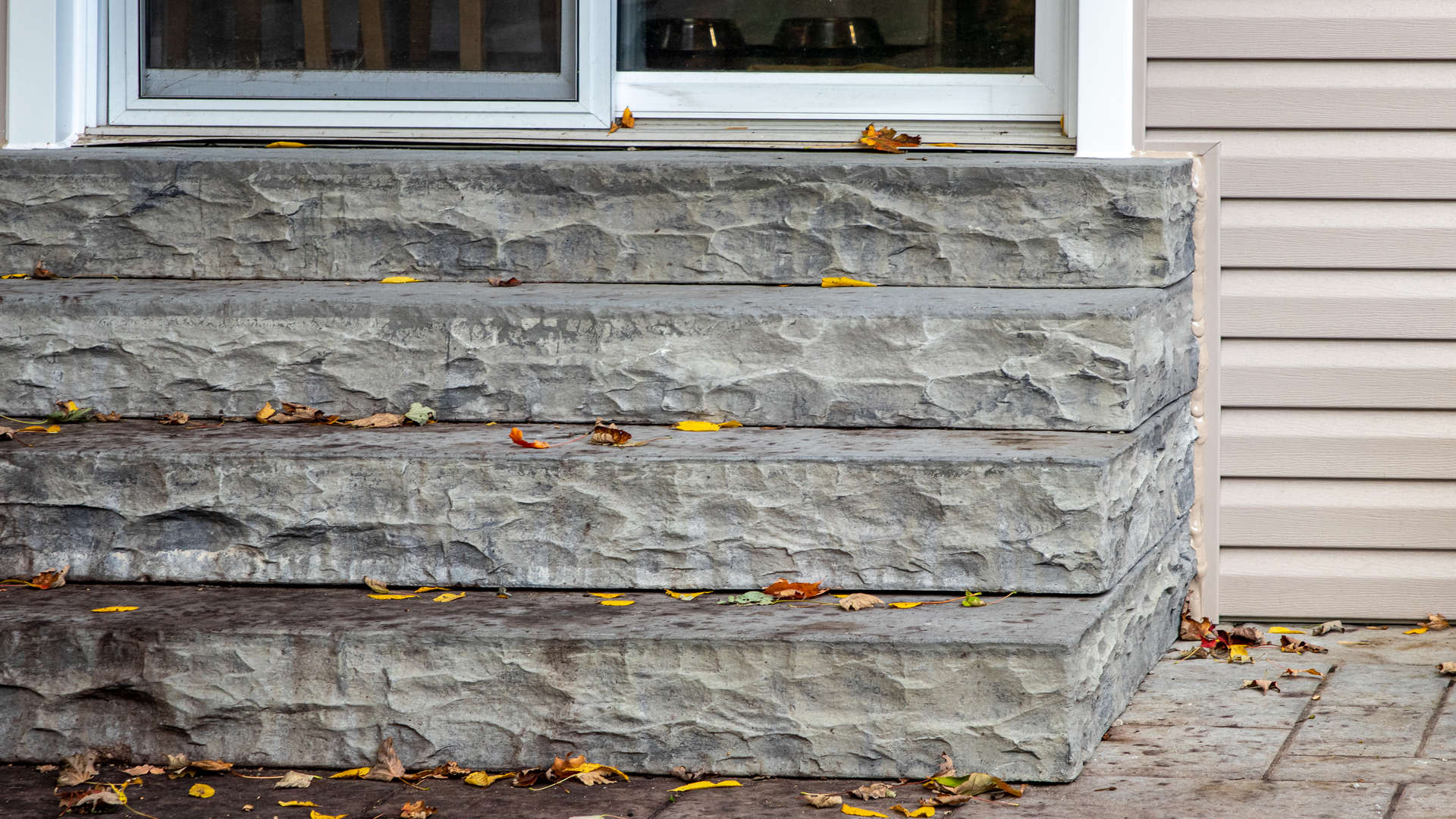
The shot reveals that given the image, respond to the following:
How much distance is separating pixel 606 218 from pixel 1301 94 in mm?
1804

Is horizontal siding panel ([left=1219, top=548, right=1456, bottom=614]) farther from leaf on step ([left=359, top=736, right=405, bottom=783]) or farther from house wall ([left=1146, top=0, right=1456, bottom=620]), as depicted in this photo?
leaf on step ([left=359, top=736, right=405, bottom=783])

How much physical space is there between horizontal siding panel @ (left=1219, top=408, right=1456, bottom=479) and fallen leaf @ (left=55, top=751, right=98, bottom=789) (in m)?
2.75

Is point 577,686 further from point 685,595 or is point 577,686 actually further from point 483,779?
point 685,595

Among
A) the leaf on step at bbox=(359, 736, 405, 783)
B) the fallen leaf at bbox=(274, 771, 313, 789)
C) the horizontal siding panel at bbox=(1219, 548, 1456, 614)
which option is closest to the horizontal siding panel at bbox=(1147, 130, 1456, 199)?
the horizontal siding panel at bbox=(1219, 548, 1456, 614)

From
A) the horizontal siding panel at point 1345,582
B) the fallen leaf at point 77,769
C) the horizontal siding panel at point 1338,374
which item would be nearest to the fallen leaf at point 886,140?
the horizontal siding panel at point 1338,374

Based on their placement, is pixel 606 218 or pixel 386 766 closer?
pixel 386 766

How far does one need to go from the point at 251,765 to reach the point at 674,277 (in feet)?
4.94

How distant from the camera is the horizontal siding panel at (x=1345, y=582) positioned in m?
3.73

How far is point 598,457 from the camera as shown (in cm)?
283

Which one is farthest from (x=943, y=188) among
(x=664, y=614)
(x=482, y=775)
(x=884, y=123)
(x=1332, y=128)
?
(x=482, y=775)

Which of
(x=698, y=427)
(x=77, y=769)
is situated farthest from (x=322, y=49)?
(x=77, y=769)

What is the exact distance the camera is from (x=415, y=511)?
285cm

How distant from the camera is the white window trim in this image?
3.88 meters

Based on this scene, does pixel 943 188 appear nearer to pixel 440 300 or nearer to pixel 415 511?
pixel 440 300
